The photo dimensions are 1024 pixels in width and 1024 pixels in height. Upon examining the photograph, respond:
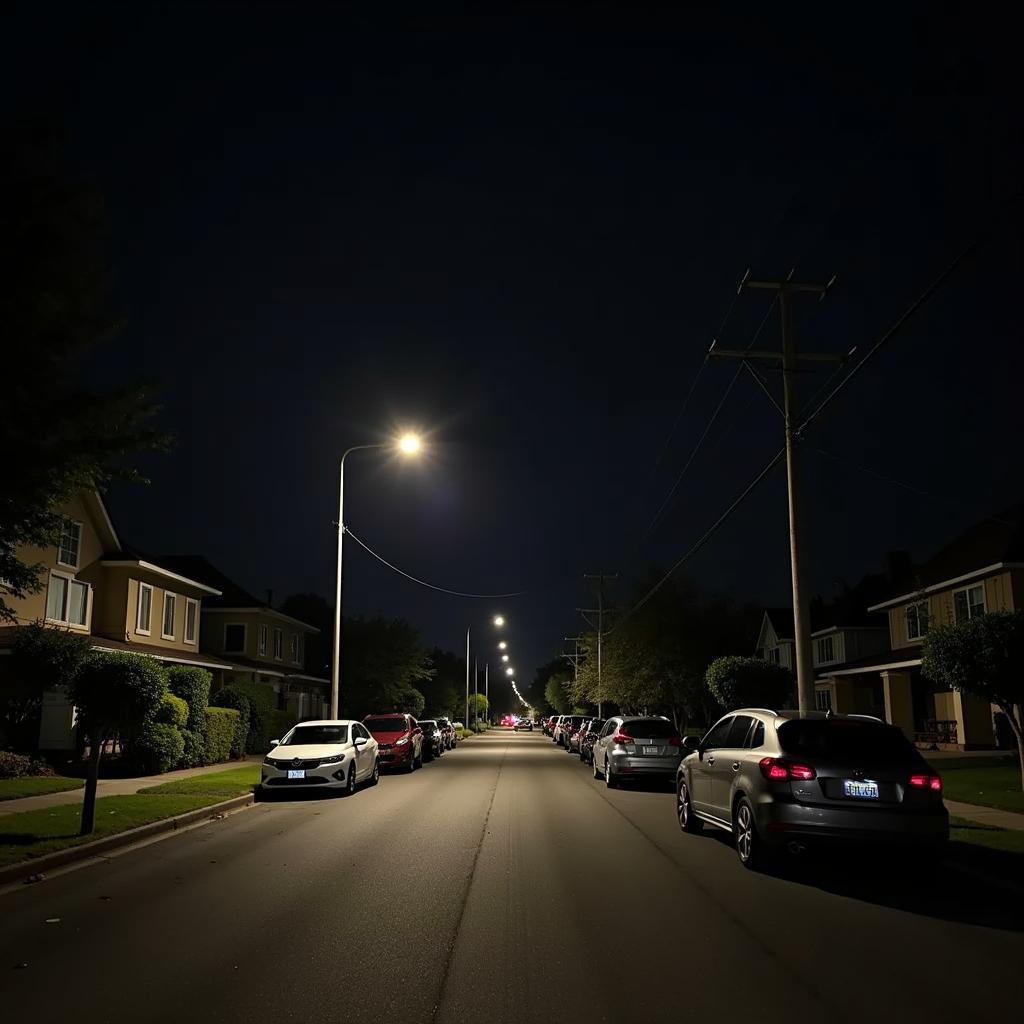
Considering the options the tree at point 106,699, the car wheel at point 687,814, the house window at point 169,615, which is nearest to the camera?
the tree at point 106,699

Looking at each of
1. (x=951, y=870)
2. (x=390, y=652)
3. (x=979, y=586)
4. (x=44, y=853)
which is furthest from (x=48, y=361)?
(x=390, y=652)

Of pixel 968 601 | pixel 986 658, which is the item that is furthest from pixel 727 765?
pixel 968 601

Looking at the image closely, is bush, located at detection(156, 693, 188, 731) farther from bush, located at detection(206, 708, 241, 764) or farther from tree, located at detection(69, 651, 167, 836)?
tree, located at detection(69, 651, 167, 836)

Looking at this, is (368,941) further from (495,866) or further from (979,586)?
(979,586)

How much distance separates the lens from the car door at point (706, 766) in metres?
12.2

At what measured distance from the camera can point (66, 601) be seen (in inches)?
1211

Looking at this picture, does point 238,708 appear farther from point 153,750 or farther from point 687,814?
point 687,814

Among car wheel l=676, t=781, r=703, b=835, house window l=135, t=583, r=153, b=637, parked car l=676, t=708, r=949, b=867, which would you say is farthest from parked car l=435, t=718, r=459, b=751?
parked car l=676, t=708, r=949, b=867

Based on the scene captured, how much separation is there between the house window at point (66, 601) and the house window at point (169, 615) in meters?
5.70

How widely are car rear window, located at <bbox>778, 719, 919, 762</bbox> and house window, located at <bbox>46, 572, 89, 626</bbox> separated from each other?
25.2 metres

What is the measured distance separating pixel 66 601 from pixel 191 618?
32.9ft

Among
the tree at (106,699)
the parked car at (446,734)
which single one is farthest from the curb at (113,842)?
the parked car at (446,734)

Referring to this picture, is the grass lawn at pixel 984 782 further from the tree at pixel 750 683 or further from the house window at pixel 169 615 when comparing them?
the house window at pixel 169 615

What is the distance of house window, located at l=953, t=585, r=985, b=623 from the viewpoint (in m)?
33.8
